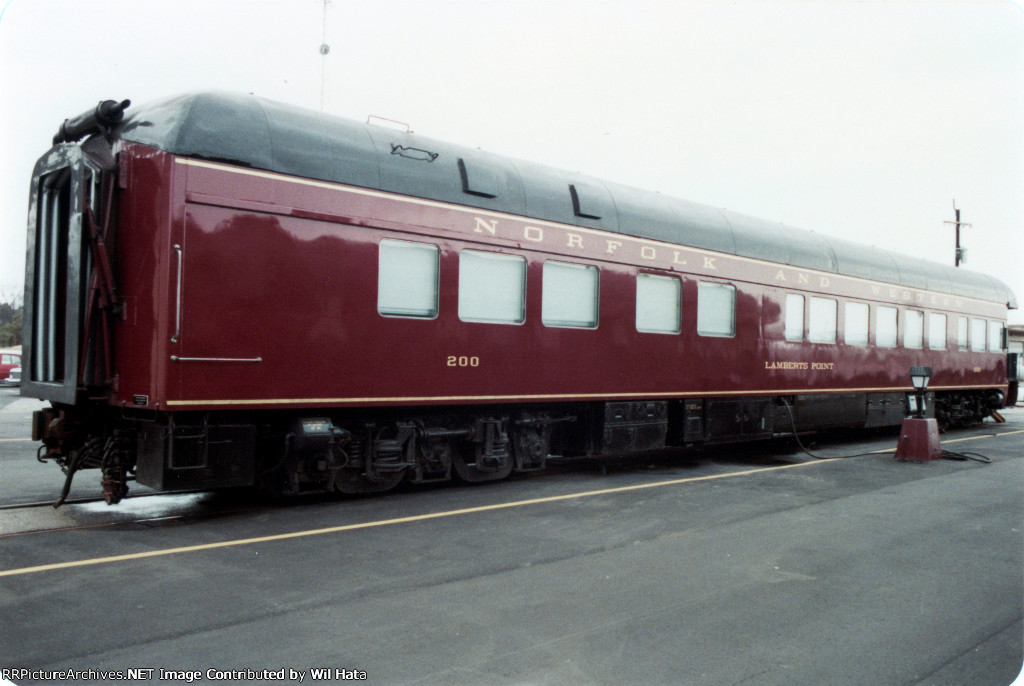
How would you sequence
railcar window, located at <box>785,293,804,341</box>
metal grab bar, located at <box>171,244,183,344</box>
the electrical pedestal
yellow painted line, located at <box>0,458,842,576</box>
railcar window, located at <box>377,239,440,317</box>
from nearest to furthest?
yellow painted line, located at <box>0,458,842,576</box>, metal grab bar, located at <box>171,244,183,344</box>, railcar window, located at <box>377,239,440,317</box>, the electrical pedestal, railcar window, located at <box>785,293,804,341</box>

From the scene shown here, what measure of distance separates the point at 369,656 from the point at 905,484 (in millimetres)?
8050

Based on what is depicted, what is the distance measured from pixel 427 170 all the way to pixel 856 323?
9.59m

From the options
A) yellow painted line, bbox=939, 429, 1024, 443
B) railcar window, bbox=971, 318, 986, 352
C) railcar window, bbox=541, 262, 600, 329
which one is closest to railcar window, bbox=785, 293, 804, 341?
railcar window, bbox=541, 262, 600, 329

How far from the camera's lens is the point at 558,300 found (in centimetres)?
970

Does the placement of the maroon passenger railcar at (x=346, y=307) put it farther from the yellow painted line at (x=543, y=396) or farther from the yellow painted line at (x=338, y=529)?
the yellow painted line at (x=338, y=529)

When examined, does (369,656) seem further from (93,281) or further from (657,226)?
(657,226)

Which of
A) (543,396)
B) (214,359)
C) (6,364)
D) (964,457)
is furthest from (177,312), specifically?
(6,364)

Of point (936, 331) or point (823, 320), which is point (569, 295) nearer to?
point (823, 320)

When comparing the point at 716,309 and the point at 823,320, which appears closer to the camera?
the point at 716,309

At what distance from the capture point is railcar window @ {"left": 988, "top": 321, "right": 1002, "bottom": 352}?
62.9 feet

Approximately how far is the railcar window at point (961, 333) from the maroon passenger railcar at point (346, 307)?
837cm

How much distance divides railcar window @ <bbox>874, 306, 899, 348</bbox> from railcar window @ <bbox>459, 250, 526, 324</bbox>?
29.2 feet

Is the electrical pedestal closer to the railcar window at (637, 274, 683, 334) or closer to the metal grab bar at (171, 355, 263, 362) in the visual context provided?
the railcar window at (637, 274, 683, 334)

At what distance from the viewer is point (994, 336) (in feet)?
63.6
